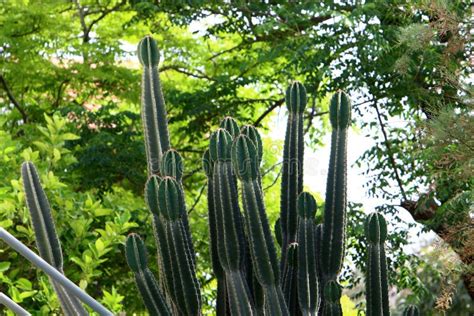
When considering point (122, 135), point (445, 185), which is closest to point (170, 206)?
point (445, 185)

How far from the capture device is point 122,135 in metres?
8.09

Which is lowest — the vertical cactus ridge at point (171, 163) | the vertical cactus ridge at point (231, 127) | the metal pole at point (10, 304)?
the metal pole at point (10, 304)

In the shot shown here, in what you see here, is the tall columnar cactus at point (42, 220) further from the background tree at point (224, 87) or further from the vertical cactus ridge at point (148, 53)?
the background tree at point (224, 87)

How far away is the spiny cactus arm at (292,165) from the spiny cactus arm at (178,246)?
0.45 metres

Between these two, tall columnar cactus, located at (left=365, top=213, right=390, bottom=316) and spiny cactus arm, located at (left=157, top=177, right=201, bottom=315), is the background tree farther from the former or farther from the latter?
spiny cactus arm, located at (left=157, top=177, right=201, bottom=315)

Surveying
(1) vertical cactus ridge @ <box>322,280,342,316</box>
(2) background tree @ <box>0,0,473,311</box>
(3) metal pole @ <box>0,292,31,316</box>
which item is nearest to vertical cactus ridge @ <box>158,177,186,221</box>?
(1) vertical cactus ridge @ <box>322,280,342,316</box>

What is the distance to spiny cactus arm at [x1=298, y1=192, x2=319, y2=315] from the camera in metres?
3.32

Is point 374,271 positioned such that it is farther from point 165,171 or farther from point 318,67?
point 318,67

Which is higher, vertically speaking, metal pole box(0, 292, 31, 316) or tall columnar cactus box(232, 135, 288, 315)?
tall columnar cactus box(232, 135, 288, 315)

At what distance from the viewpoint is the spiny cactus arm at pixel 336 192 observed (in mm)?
3318

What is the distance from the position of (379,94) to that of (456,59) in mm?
762

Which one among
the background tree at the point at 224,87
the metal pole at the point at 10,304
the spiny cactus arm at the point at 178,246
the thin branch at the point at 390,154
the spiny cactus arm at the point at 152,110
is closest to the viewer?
the metal pole at the point at 10,304

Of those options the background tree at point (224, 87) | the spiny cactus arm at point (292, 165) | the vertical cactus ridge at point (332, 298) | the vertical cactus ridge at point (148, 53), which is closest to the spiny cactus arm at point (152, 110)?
the vertical cactus ridge at point (148, 53)

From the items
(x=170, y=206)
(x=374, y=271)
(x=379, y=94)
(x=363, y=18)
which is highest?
(x=363, y=18)
